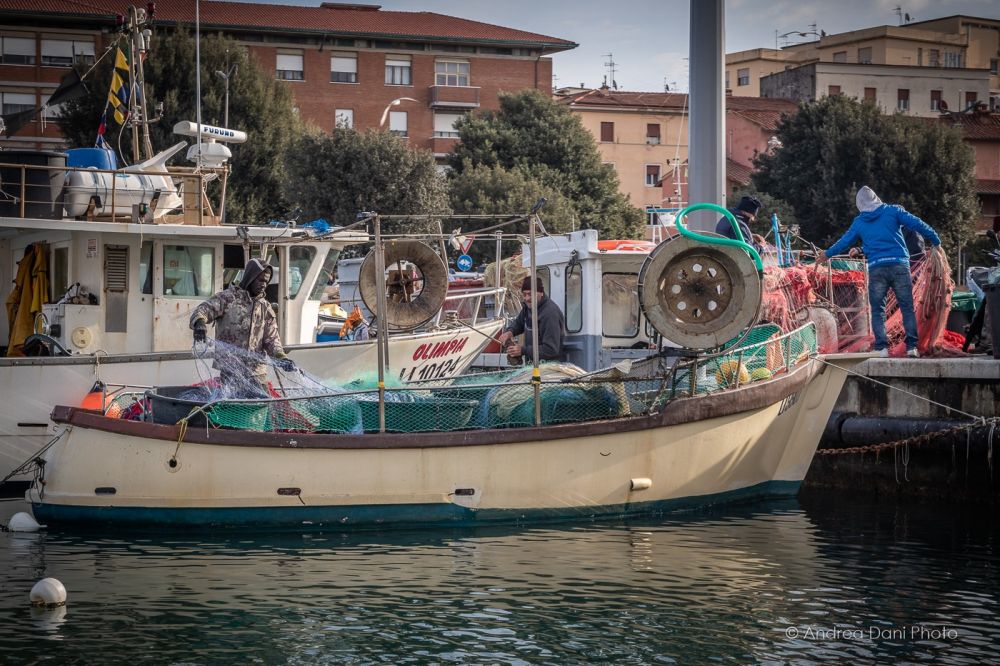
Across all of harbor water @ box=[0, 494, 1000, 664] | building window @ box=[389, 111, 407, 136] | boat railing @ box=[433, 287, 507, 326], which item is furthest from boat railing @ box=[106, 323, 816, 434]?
building window @ box=[389, 111, 407, 136]

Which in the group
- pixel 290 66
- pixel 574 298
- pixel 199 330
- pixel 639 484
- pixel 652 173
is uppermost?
pixel 290 66

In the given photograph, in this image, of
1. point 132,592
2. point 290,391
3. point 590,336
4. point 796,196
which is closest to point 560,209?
point 796,196

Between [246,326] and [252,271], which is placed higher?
[252,271]

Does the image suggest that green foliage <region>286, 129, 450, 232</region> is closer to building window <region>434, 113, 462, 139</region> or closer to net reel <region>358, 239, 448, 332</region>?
building window <region>434, 113, 462, 139</region>

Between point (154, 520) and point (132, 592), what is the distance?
2.25m

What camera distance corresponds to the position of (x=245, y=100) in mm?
41281

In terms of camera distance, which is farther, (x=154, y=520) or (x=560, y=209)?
(x=560, y=209)

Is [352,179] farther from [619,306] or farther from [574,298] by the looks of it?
[619,306]

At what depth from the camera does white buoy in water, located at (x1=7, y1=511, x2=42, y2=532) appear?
36.0 ft

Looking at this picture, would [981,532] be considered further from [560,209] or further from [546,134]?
[546,134]

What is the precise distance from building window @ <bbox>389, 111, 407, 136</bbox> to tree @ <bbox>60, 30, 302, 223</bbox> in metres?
13.1

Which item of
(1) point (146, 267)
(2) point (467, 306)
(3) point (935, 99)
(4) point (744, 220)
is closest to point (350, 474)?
(1) point (146, 267)

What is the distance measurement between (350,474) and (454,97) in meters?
46.7

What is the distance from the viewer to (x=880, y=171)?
4394 cm
